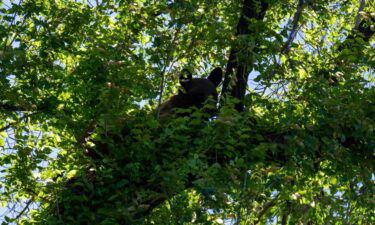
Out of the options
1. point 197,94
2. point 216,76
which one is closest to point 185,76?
point 197,94

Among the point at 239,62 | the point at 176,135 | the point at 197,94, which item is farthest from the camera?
the point at 197,94

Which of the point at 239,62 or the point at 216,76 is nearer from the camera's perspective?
the point at 239,62

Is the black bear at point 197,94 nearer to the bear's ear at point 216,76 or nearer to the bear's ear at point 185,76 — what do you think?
the bear's ear at point 216,76

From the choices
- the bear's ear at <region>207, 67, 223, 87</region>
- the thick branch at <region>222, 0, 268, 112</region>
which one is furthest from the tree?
the bear's ear at <region>207, 67, 223, 87</region>

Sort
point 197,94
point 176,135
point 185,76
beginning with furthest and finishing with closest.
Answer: point 197,94 < point 185,76 < point 176,135

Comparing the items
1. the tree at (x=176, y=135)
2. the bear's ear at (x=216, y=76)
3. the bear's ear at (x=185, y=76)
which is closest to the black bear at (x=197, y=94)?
the bear's ear at (x=216, y=76)

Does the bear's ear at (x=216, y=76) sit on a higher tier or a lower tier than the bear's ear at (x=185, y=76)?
higher

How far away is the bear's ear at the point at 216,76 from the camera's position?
29.7 feet

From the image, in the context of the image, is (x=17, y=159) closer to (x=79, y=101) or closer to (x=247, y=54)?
(x=79, y=101)

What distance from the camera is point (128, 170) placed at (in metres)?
5.84

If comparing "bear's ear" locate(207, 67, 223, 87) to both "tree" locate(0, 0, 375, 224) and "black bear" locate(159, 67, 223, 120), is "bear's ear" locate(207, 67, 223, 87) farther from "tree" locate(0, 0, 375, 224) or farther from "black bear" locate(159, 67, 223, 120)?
"tree" locate(0, 0, 375, 224)

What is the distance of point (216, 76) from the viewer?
9.16 m

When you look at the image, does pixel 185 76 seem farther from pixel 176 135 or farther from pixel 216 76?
pixel 216 76

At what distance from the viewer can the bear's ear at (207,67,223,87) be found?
905 centimetres
